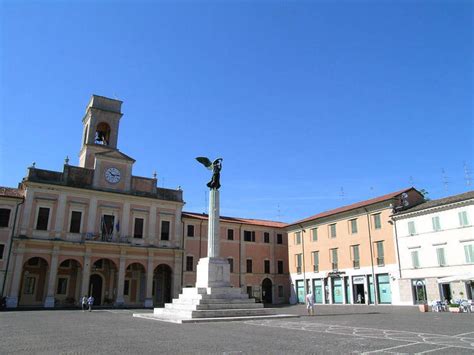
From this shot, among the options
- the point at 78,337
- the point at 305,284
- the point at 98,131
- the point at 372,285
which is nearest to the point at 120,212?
the point at 98,131

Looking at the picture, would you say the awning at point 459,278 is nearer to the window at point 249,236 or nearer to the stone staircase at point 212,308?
the stone staircase at point 212,308

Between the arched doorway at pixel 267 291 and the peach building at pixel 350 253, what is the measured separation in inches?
105

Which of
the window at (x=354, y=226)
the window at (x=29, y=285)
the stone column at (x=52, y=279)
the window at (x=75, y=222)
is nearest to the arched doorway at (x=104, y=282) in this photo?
the window at (x=75, y=222)

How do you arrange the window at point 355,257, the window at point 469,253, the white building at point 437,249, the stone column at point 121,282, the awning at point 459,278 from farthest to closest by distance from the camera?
1. the window at point 355,257
2. the stone column at point 121,282
3. the white building at point 437,249
4. the window at point 469,253
5. the awning at point 459,278

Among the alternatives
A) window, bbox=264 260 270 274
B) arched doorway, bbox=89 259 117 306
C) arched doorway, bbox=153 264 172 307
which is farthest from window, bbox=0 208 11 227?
window, bbox=264 260 270 274

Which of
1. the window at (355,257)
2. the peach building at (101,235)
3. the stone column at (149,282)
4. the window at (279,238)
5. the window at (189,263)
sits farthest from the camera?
the window at (279,238)

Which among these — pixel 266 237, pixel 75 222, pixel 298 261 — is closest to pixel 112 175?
pixel 75 222

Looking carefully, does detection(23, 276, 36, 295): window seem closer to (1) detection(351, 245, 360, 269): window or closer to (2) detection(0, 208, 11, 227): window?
(2) detection(0, 208, 11, 227): window

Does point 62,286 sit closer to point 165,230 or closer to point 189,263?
point 165,230

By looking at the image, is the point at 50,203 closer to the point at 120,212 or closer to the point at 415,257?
the point at 120,212

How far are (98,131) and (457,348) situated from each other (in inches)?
1573

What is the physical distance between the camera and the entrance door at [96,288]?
3672 centimetres

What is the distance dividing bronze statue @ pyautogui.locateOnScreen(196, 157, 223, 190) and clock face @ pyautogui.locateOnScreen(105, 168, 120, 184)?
1827 centimetres

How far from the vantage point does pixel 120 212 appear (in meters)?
38.0
